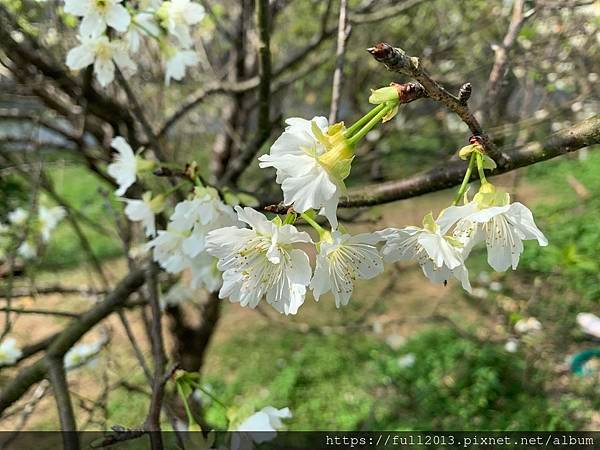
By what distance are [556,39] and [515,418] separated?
1.79m

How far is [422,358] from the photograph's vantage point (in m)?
3.76

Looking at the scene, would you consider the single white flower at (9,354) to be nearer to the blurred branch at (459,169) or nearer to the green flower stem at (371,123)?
the blurred branch at (459,169)

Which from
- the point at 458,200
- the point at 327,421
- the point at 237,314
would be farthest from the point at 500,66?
the point at 237,314

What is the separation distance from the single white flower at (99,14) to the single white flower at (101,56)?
0.06 metres

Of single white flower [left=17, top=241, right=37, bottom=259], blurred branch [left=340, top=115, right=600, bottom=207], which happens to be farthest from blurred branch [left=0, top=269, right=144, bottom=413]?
single white flower [left=17, top=241, right=37, bottom=259]

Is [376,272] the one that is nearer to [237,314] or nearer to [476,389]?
[476,389]

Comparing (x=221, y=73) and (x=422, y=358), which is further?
(x=422, y=358)

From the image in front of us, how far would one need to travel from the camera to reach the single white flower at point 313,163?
2.36 ft

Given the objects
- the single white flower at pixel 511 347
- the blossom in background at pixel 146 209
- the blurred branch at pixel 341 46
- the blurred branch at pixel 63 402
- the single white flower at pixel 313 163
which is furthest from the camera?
the single white flower at pixel 511 347

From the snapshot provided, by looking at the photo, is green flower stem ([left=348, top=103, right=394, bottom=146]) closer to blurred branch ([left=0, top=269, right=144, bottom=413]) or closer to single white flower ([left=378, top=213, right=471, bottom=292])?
single white flower ([left=378, top=213, right=471, bottom=292])

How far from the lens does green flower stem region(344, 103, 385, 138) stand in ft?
2.19

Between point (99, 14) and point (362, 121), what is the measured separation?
2.73 ft

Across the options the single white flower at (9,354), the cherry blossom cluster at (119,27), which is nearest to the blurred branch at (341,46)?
the cherry blossom cluster at (119,27)

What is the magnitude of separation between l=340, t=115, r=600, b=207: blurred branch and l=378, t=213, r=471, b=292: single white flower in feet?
0.41
